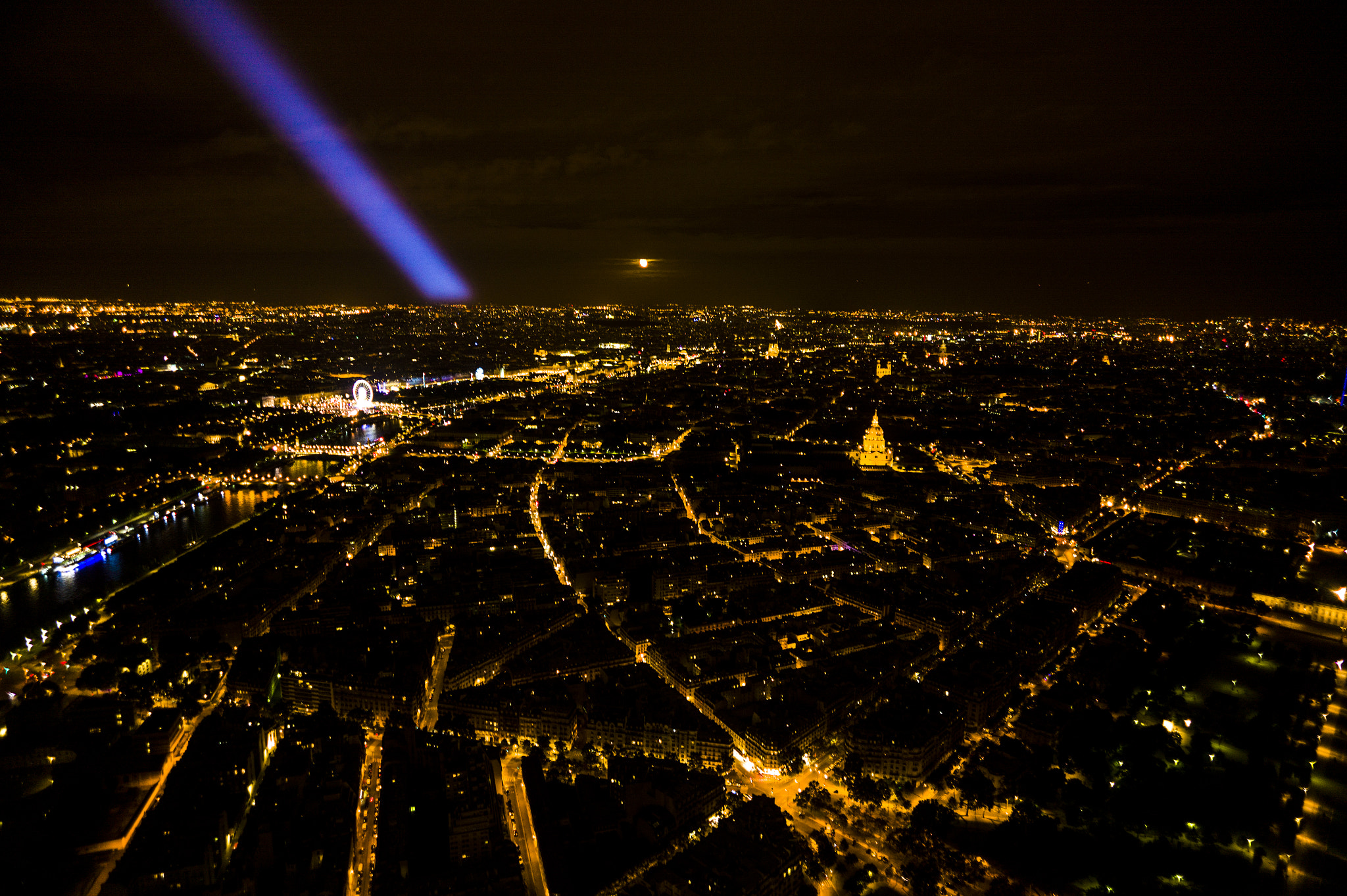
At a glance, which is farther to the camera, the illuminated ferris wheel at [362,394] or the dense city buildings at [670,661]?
the illuminated ferris wheel at [362,394]

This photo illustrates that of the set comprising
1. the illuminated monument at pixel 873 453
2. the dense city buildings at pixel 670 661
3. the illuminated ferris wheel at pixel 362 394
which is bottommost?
the dense city buildings at pixel 670 661

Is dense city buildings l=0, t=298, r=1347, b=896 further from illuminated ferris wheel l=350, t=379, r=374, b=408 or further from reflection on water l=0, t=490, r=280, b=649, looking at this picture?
illuminated ferris wheel l=350, t=379, r=374, b=408

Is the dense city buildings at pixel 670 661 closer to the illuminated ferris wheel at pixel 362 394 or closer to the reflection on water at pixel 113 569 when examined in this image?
the reflection on water at pixel 113 569

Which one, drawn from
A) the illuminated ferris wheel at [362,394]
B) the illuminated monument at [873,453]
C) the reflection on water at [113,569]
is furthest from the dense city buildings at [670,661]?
the illuminated ferris wheel at [362,394]

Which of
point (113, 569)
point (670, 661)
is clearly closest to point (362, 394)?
point (113, 569)

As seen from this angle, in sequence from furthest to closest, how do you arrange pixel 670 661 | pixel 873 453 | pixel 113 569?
pixel 873 453 < pixel 113 569 < pixel 670 661

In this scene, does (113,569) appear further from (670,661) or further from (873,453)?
(873,453)
